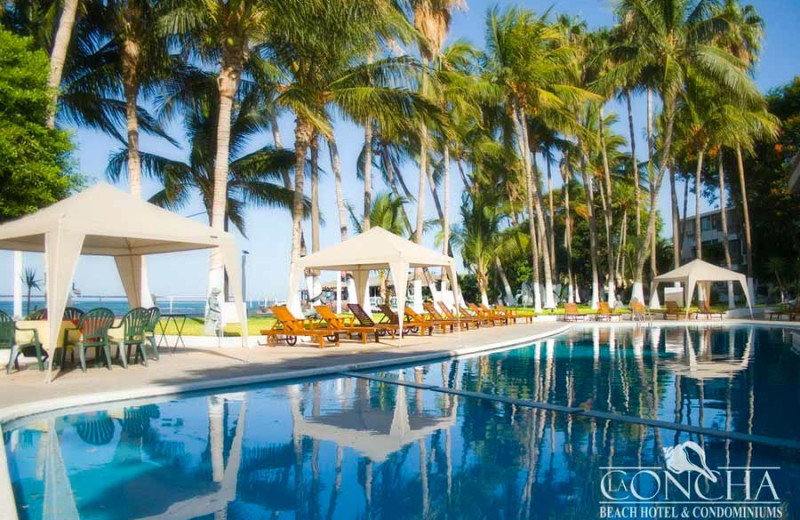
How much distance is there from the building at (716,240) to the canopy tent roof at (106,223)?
1484 inches

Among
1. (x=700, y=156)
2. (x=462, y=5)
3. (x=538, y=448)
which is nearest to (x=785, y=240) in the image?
(x=700, y=156)

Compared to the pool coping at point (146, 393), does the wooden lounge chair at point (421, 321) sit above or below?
above

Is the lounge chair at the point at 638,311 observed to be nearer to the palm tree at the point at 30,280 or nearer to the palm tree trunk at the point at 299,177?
the palm tree trunk at the point at 299,177

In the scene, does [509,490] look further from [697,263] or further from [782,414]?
[697,263]

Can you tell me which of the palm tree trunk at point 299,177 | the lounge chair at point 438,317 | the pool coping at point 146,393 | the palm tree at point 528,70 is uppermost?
the palm tree at point 528,70

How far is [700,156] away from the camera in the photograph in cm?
3183

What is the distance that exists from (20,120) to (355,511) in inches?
389

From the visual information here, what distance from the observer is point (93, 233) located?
8.89 meters

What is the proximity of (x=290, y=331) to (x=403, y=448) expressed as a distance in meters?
8.53

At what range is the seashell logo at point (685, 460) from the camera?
4863mm

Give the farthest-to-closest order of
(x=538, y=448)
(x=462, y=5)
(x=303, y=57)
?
(x=462, y=5) < (x=303, y=57) < (x=538, y=448)

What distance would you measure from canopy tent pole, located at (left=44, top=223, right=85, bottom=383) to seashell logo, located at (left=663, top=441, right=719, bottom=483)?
7.46 m

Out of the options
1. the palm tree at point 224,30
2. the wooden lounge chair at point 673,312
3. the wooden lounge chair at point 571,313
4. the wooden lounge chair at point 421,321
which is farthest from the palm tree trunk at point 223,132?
the wooden lounge chair at point 673,312

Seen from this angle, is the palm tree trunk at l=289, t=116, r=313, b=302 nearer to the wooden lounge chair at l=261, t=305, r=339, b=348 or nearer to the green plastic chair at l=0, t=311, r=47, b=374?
the wooden lounge chair at l=261, t=305, r=339, b=348
